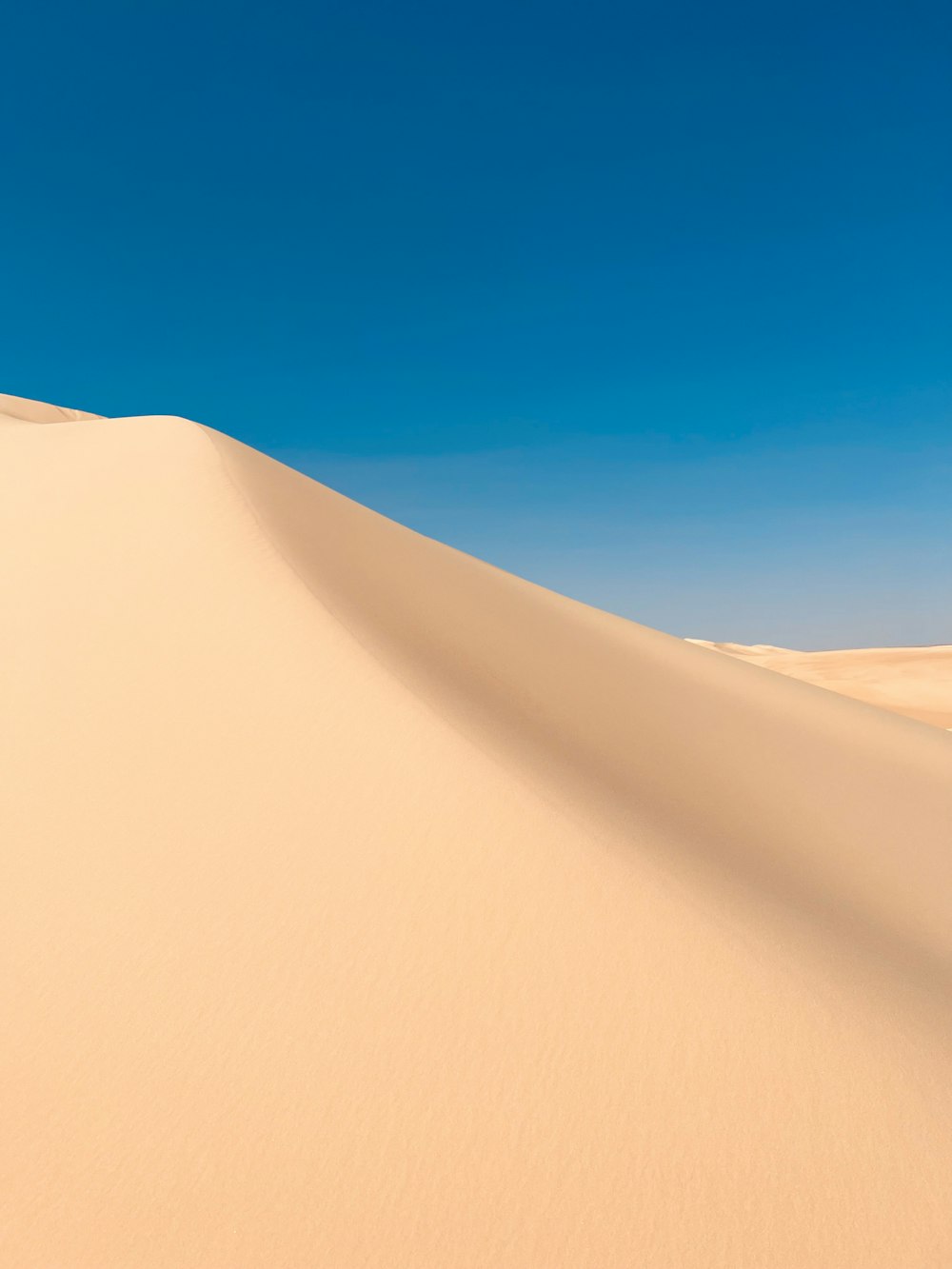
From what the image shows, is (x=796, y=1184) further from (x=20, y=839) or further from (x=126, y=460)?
(x=126, y=460)

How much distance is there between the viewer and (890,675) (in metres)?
26.3

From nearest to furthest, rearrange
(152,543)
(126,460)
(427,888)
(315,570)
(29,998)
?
(29,998), (427,888), (152,543), (315,570), (126,460)

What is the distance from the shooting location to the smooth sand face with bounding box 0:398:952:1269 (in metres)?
1.93

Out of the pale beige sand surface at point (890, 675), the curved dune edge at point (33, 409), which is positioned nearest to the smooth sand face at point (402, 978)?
the pale beige sand surface at point (890, 675)

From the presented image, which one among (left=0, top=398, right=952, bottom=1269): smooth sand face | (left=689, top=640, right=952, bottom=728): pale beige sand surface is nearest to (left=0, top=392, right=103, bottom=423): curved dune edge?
(left=689, top=640, right=952, bottom=728): pale beige sand surface

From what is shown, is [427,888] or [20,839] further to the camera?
[20,839]

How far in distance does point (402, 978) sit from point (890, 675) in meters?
27.4

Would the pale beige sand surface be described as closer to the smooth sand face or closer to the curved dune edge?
the smooth sand face

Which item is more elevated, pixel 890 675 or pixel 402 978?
pixel 890 675

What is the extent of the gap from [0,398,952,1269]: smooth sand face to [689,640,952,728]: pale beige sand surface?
1548cm

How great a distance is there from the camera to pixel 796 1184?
78.8 inches

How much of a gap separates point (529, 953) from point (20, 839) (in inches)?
72.4

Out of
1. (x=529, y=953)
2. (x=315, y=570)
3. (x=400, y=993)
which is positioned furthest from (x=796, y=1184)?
(x=315, y=570)

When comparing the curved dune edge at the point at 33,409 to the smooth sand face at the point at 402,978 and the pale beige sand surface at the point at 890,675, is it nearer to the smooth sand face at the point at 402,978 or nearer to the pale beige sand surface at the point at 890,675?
the pale beige sand surface at the point at 890,675
